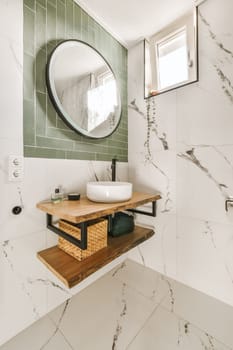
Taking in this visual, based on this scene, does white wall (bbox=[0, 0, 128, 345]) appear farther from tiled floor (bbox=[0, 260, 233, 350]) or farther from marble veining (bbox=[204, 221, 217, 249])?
marble veining (bbox=[204, 221, 217, 249])

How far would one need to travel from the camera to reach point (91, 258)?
3.12ft

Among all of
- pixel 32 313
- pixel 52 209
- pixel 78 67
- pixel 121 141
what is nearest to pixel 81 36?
pixel 78 67

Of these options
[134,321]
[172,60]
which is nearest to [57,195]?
[134,321]

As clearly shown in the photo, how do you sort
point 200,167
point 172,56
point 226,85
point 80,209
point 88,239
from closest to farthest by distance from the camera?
point 80,209 → point 88,239 → point 226,85 → point 200,167 → point 172,56

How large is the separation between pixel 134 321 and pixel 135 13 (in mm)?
2030

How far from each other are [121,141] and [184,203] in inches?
29.0

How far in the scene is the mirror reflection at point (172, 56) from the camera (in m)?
1.23

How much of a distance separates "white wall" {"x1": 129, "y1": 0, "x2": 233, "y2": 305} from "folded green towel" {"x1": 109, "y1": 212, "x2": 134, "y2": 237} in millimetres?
258

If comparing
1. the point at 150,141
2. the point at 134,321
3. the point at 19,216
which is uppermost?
the point at 150,141

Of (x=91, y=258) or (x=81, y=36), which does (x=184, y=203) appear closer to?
(x=91, y=258)

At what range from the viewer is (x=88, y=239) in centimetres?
96

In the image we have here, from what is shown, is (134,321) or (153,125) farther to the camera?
(153,125)

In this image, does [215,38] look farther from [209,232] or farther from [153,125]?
[209,232]

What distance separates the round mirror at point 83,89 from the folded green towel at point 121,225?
0.62 metres
